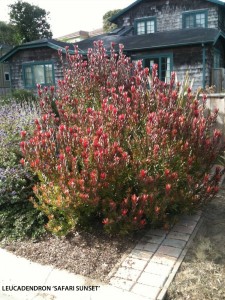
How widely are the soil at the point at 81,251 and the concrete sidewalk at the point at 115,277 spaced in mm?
84

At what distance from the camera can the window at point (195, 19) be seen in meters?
20.5

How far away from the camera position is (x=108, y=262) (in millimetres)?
3326

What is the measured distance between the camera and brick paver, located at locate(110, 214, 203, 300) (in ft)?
9.45

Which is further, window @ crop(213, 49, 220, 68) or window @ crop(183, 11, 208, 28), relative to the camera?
window @ crop(183, 11, 208, 28)

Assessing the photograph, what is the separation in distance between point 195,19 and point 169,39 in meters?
4.06

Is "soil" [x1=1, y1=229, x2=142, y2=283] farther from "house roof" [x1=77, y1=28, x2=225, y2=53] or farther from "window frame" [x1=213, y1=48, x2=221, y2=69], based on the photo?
"window frame" [x1=213, y1=48, x2=221, y2=69]

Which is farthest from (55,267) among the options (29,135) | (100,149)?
(29,135)

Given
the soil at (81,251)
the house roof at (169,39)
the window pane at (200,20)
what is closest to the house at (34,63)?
the house roof at (169,39)

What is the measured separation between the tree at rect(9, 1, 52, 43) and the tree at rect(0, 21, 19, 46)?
0.68 meters

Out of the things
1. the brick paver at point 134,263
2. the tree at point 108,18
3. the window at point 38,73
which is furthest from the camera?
the tree at point 108,18

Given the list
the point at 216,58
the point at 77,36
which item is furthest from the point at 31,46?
the point at 77,36

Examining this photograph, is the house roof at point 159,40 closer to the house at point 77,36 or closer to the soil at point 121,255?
the soil at point 121,255

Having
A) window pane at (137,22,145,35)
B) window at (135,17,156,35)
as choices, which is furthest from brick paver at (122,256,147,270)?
window pane at (137,22,145,35)

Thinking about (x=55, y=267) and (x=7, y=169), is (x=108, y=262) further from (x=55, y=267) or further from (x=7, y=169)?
(x=7, y=169)
